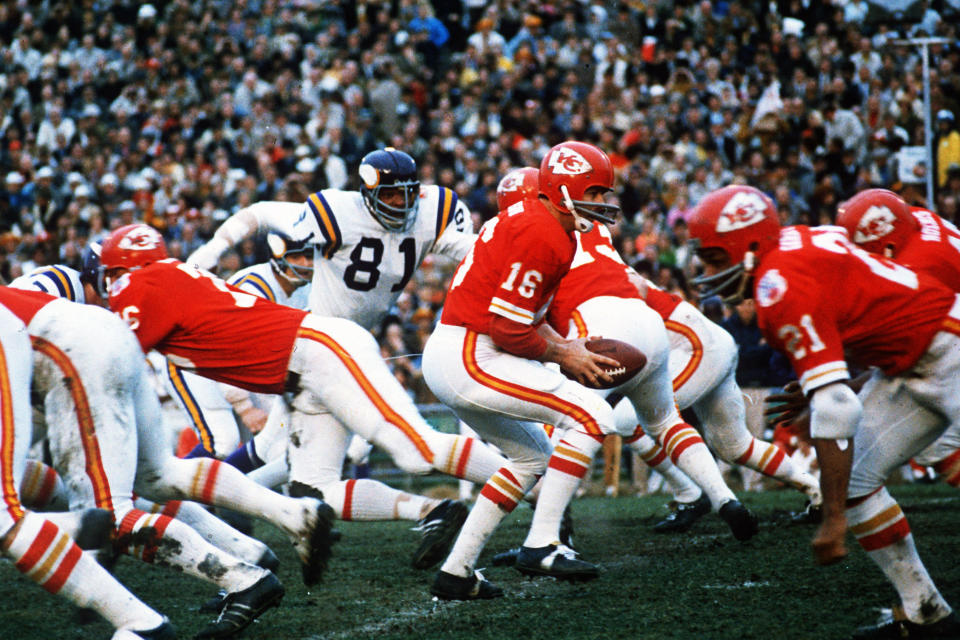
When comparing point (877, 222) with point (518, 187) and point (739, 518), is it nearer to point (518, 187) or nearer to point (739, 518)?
point (739, 518)

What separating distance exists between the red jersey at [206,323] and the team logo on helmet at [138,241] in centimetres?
17

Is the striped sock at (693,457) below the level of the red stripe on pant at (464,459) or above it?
below

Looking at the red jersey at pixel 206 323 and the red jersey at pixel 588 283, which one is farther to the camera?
the red jersey at pixel 588 283

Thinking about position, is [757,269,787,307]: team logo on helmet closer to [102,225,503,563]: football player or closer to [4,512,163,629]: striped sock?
[102,225,503,563]: football player

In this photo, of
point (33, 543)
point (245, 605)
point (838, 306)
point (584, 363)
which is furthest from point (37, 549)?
point (838, 306)

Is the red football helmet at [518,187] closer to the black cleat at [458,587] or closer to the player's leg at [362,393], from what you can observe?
the player's leg at [362,393]

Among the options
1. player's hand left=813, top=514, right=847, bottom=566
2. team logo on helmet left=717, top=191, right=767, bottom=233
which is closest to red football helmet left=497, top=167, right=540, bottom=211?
team logo on helmet left=717, top=191, right=767, bottom=233

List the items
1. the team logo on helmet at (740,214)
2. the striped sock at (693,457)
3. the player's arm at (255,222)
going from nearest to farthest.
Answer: the team logo on helmet at (740,214)
the striped sock at (693,457)
the player's arm at (255,222)

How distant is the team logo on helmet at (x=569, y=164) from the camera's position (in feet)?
15.8

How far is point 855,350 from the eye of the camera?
3.94 metres

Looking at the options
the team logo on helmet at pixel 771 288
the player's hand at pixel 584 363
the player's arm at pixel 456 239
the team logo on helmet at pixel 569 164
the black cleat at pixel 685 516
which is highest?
the team logo on helmet at pixel 569 164

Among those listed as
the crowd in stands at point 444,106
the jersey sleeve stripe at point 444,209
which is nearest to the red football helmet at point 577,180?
the jersey sleeve stripe at point 444,209

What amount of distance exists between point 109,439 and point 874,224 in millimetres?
2983

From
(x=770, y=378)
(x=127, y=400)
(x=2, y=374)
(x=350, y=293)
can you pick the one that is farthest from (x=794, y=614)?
(x=770, y=378)
